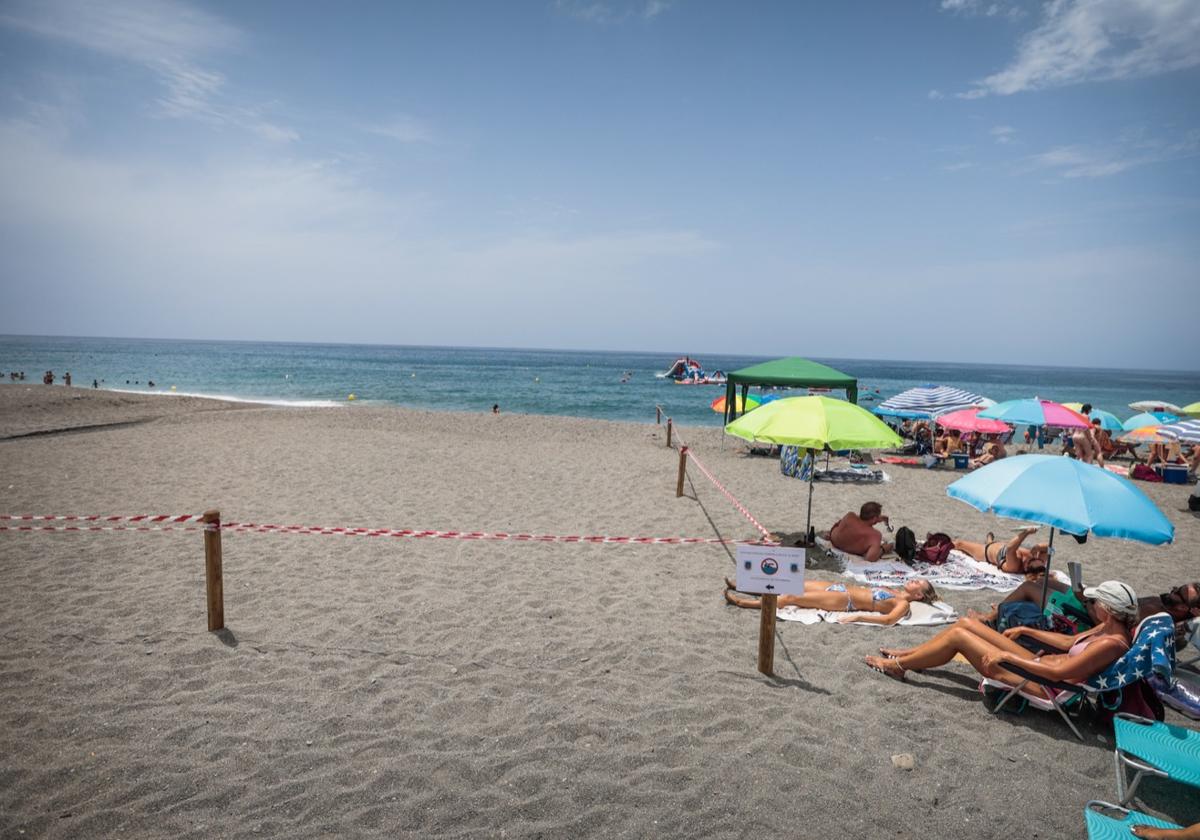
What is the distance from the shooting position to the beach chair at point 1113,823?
10.2ft

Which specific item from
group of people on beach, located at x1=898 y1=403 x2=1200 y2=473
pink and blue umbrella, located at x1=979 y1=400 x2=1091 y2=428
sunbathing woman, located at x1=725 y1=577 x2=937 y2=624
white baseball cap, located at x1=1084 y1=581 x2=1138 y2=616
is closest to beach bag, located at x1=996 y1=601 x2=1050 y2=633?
sunbathing woman, located at x1=725 y1=577 x2=937 y2=624

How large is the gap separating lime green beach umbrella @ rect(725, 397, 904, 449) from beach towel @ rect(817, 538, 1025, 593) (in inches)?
59.7

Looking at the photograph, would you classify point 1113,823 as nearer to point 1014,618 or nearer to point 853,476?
point 1014,618

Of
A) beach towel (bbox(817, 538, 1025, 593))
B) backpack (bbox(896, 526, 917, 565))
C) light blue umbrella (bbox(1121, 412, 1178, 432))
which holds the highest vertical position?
light blue umbrella (bbox(1121, 412, 1178, 432))

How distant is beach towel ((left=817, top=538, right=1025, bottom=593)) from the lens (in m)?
7.21

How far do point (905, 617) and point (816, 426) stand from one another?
2.26 metres

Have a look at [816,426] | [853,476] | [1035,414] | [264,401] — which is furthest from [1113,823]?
[264,401]

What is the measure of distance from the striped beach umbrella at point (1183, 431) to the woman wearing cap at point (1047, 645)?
988cm

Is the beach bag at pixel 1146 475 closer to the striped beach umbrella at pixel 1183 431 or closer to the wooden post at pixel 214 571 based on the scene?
the striped beach umbrella at pixel 1183 431

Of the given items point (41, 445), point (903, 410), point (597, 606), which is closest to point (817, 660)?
point (597, 606)

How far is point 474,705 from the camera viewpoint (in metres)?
4.35

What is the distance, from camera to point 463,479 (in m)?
12.3

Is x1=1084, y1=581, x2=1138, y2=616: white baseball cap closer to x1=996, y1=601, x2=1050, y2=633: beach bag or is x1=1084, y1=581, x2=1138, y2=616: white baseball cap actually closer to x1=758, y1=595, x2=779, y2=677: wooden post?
x1=996, y1=601, x2=1050, y2=633: beach bag

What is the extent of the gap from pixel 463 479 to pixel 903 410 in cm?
1311
